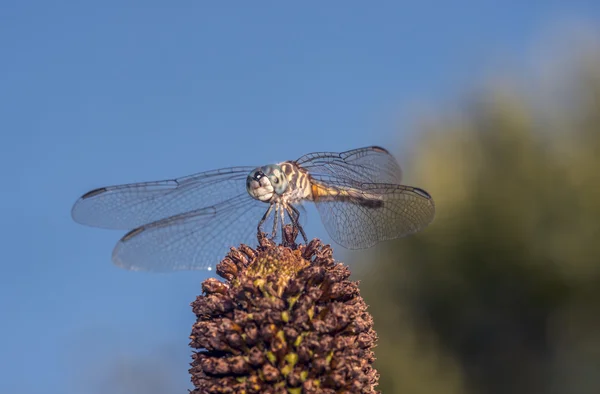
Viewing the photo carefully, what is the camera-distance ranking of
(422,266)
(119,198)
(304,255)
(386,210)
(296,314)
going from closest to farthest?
(296,314) → (304,255) → (386,210) → (119,198) → (422,266)

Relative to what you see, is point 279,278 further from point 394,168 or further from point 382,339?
point 382,339

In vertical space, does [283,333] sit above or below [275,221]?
below

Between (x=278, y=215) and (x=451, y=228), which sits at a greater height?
(x=451, y=228)

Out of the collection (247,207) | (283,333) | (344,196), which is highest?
(247,207)

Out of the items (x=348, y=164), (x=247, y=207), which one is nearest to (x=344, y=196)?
(x=348, y=164)

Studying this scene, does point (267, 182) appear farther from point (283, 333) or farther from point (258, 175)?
point (283, 333)

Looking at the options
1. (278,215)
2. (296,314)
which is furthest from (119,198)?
(296,314)

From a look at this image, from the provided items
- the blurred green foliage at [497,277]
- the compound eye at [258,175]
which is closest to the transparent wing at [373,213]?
the compound eye at [258,175]
